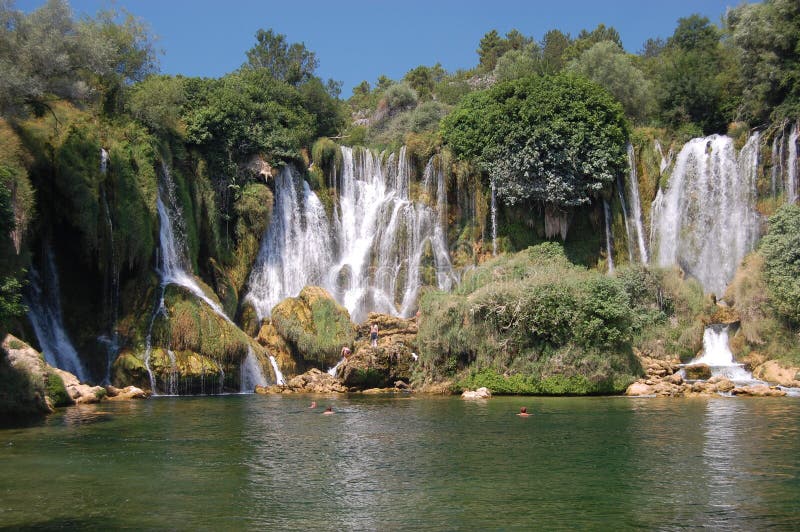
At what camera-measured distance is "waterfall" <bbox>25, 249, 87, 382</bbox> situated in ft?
93.9

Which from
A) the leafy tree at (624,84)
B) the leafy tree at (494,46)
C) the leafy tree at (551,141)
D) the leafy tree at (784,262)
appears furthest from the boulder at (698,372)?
the leafy tree at (494,46)

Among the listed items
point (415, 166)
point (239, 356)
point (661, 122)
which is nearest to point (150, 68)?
point (415, 166)

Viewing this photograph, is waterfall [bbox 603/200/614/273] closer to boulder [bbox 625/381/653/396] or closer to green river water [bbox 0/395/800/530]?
boulder [bbox 625/381/653/396]

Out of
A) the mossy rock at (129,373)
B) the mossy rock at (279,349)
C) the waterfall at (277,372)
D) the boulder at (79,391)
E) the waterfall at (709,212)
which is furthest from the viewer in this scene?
the waterfall at (709,212)

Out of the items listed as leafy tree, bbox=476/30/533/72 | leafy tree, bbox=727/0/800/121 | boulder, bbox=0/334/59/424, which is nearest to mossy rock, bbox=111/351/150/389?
boulder, bbox=0/334/59/424

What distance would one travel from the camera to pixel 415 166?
1785 inches

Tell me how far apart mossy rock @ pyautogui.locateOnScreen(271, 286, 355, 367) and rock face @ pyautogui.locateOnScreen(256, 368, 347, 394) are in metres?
1.83

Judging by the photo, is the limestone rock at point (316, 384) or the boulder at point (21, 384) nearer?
the boulder at point (21, 384)

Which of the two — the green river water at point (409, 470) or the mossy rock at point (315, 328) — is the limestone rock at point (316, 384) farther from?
the green river water at point (409, 470)

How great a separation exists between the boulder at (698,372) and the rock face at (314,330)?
14.2m

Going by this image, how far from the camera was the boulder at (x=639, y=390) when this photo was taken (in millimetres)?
27767

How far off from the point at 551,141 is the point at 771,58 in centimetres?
1228

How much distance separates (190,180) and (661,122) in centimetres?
2804

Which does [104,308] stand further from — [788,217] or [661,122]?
[661,122]
